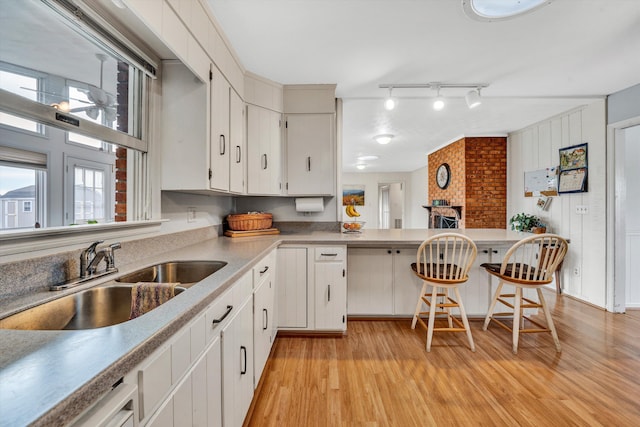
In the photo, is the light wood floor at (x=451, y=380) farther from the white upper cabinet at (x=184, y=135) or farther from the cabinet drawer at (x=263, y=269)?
the white upper cabinet at (x=184, y=135)

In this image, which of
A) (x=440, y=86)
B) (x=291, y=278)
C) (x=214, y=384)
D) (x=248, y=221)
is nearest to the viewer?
(x=214, y=384)

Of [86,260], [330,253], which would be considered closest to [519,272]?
[330,253]

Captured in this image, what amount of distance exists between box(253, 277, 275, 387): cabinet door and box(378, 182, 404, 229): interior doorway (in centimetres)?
773

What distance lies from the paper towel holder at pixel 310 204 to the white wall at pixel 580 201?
3.21 m

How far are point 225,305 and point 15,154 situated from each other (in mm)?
887

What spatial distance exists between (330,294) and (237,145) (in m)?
1.50

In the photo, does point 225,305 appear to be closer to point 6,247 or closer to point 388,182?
point 6,247

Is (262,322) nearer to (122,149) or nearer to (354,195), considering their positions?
(122,149)

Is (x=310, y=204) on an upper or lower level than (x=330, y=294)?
upper

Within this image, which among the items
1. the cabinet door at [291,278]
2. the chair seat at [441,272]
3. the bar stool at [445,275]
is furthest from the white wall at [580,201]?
the cabinet door at [291,278]

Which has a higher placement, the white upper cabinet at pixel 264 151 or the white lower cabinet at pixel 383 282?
the white upper cabinet at pixel 264 151

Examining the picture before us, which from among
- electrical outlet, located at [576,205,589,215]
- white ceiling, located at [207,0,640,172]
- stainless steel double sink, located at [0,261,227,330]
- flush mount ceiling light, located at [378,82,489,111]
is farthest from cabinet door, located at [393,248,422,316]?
electrical outlet, located at [576,205,589,215]

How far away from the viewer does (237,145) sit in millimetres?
2307

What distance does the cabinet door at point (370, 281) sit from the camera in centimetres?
269
